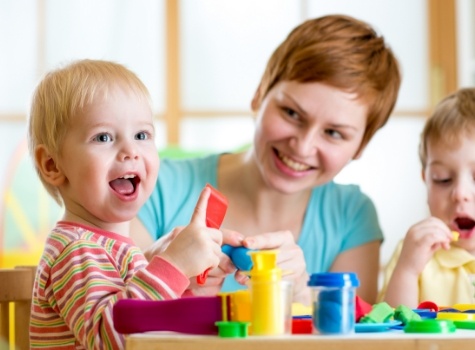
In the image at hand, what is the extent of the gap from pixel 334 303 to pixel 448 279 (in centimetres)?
87

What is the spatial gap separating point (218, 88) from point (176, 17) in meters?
0.37

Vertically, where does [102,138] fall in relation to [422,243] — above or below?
above

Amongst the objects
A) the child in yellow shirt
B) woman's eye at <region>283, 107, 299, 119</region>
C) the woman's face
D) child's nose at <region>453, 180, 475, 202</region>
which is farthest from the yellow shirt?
woman's eye at <region>283, 107, 299, 119</region>

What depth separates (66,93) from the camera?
1178mm

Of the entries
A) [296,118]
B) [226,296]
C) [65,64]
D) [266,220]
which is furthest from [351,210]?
[226,296]

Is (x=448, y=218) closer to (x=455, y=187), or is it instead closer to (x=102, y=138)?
(x=455, y=187)

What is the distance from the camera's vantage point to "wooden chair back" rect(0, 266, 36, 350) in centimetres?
140

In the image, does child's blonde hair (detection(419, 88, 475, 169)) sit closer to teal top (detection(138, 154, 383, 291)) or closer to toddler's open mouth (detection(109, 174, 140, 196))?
teal top (detection(138, 154, 383, 291))

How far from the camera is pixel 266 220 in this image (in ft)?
6.12

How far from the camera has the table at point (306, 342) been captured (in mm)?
801

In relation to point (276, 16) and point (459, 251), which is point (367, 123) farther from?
point (276, 16)

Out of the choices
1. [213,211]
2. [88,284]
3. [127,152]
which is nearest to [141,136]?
[127,152]

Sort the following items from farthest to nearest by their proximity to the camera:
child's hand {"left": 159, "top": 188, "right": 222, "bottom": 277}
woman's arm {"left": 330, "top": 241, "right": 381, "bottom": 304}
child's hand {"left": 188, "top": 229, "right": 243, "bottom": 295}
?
woman's arm {"left": 330, "top": 241, "right": 381, "bottom": 304} → child's hand {"left": 188, "top": 229, "right": 243, "bottom": 295} → child's hand {"left": 159, "top": 188, "right": 222, "bottom": 277}

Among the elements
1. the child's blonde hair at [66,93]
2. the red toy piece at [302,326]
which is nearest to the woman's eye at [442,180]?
the child's blonde hair at [66,93]
